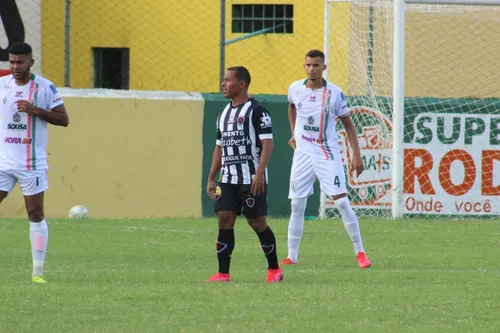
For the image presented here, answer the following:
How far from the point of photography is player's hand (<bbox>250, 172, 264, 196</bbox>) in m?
8.79

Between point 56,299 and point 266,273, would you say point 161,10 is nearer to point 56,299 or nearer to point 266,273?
point 266,273

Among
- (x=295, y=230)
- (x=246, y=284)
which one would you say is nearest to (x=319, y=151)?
(x=295, y=230)

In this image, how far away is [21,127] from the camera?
889 centimetres

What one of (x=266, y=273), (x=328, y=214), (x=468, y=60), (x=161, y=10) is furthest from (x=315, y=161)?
(x=161, y=10)

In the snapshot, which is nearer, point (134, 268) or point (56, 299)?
point (56, 299)

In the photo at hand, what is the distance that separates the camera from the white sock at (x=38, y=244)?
29.1 ft

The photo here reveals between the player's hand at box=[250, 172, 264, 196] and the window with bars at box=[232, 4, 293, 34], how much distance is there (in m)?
12.6

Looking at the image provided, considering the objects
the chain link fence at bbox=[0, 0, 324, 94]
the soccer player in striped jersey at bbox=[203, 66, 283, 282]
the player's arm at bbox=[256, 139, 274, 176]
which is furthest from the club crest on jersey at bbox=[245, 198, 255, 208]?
the chain link fence at bbox=[0, 0, 324, 94]

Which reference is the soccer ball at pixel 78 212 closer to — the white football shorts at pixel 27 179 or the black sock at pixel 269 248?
the white football shorts at pixel 27 179

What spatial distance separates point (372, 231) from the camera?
13922 mm

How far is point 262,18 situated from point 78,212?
7.24 meters

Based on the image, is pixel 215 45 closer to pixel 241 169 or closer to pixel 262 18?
pixel 262 18

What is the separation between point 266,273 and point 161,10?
40.1 ft

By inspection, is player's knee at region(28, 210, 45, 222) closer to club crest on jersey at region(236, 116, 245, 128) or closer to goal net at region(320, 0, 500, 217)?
club crest on jersey at region(236, 116, 245, 128)
